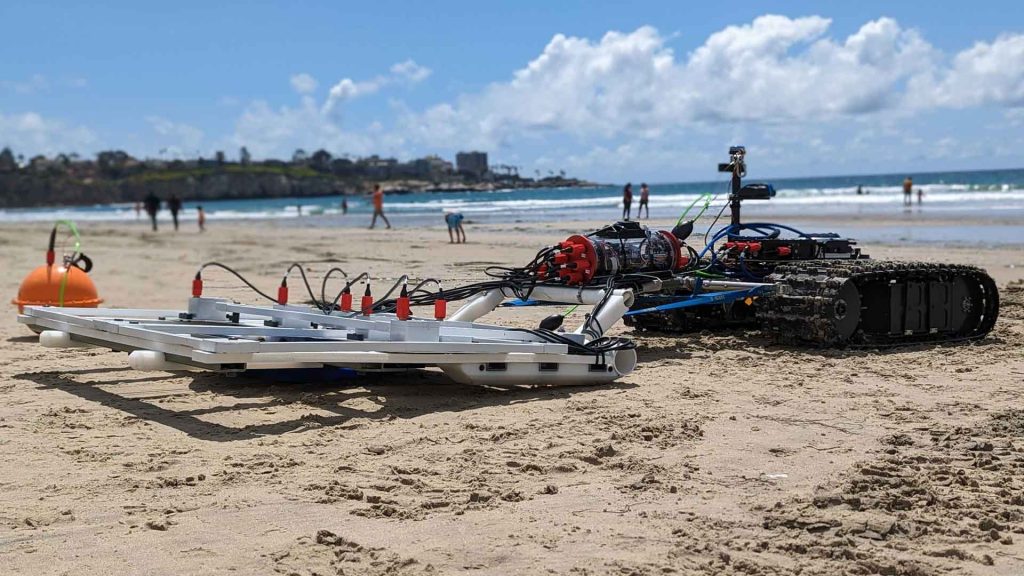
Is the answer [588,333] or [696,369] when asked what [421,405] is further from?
[696,369]

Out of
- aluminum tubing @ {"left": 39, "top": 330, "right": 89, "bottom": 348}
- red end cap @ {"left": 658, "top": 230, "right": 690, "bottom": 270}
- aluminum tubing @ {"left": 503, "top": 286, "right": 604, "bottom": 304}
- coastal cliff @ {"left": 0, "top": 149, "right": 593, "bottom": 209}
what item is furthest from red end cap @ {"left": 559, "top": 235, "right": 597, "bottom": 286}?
coastal cliff @ {"left": 0, "top": 149, "right": 593, "bottom": 209}

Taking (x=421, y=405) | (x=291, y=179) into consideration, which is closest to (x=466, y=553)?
(x=421, y=405)

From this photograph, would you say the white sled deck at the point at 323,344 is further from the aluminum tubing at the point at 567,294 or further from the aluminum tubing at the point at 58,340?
the aluminum tubing at the point at 567,294

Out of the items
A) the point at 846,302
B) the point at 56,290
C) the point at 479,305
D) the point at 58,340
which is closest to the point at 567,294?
the point at 479,305

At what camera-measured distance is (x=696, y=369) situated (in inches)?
337

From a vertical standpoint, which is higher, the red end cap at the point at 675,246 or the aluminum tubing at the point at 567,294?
the red end cap at the point at 675,246

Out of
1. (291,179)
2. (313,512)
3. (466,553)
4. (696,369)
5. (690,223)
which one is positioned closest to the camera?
(466,553)

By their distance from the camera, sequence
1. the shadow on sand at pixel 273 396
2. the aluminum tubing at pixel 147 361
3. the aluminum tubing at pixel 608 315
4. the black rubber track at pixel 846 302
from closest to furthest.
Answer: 1. the aluminum tubing at pixel 147 361
2. the shadow on sand at pixel 273 396
3. the aluminum tubing at pixel 608 315
4. the black rubber track at pixel 846 302

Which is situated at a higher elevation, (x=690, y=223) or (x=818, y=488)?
(x=690, y=223)

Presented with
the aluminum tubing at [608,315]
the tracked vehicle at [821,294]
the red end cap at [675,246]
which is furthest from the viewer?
the red end cap at [675,246]

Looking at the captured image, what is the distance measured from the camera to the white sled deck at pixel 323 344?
652 cm

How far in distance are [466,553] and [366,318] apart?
3.89 m

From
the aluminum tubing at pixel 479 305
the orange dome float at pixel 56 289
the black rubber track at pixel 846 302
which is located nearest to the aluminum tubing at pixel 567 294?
the aluminum tubing at pixel 479 305

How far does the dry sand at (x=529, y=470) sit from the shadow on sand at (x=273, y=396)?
3 centimetres
